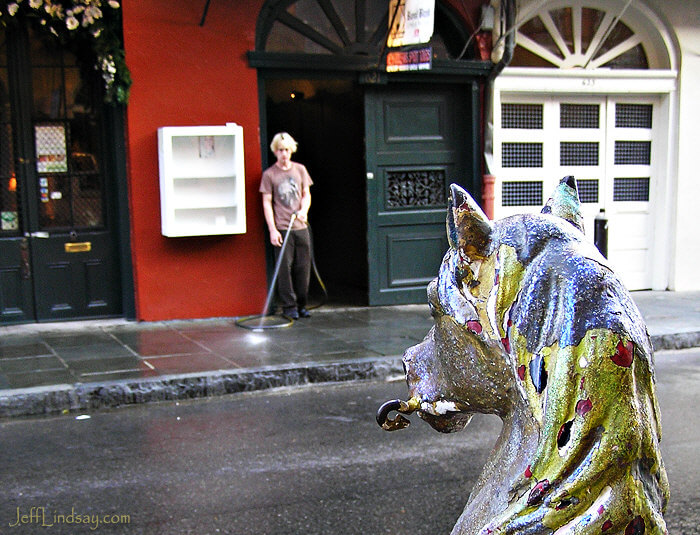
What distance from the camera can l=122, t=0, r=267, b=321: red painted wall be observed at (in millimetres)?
9852

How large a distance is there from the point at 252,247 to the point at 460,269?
9.30 metres

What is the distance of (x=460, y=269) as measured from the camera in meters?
1.27

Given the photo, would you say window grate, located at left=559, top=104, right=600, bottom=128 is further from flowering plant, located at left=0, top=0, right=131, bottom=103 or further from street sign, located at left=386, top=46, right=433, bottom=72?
flowering plant, located at left=0, top=0, right=131, bottom=103

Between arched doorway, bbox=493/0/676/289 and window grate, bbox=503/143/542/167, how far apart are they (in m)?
0.01

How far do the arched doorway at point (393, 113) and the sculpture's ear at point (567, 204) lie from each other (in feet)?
30.1

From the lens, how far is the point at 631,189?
1245 cm

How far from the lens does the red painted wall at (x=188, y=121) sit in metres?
9.85

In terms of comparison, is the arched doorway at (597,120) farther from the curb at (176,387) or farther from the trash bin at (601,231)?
the curb at (176,387)

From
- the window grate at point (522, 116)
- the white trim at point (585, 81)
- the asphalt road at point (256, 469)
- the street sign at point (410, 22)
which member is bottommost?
the asphalt road at point (256, 469)

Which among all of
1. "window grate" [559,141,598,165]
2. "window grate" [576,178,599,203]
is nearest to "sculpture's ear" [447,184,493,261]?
"window grate" [559,141,598,165]

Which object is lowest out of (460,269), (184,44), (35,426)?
(35,426)

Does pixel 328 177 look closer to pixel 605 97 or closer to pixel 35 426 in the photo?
pixel 605 97

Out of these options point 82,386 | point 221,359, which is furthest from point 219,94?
point 82,386

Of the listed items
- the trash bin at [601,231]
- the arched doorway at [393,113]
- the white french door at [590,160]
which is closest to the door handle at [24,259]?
A: the arched doorway at [393,113]
